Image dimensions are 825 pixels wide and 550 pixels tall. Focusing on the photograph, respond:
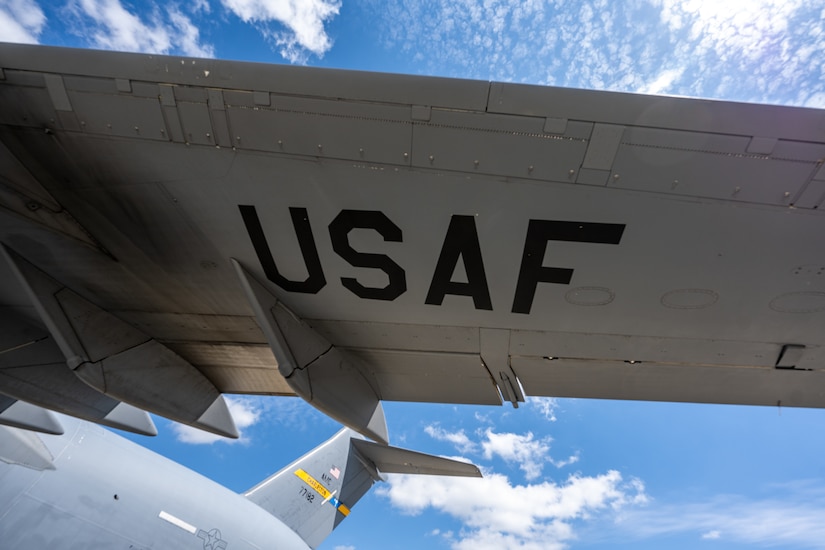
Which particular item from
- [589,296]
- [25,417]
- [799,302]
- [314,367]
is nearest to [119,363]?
[314,367]

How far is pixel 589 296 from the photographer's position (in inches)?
134

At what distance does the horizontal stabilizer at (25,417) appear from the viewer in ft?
19.5

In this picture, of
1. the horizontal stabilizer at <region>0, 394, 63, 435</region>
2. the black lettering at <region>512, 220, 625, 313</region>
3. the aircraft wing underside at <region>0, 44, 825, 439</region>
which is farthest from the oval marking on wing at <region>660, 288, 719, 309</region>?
the horizontal stabilizer at <region>0, 394, 63, 435</region>

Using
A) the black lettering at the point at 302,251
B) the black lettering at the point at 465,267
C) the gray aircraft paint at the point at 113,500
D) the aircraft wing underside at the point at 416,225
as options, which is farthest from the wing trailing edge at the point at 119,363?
the black lettering at the point at 465,267

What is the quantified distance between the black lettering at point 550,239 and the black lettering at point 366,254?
95cm

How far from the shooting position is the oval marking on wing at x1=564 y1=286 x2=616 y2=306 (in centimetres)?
332

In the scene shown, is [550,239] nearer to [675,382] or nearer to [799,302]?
[799,302]

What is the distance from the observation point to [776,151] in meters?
2.41

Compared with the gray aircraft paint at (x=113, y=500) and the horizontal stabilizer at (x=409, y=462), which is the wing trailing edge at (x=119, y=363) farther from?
the horizontal stabilizer at (x=409, y=462)

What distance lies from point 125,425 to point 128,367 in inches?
81.5

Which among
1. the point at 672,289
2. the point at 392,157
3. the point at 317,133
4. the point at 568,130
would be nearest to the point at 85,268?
the point at 317,133

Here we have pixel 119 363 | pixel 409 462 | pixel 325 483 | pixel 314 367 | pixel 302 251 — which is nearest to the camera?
pixel 302 251

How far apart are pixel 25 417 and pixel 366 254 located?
6415 mm

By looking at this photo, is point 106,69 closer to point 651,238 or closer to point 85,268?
point 85,268
